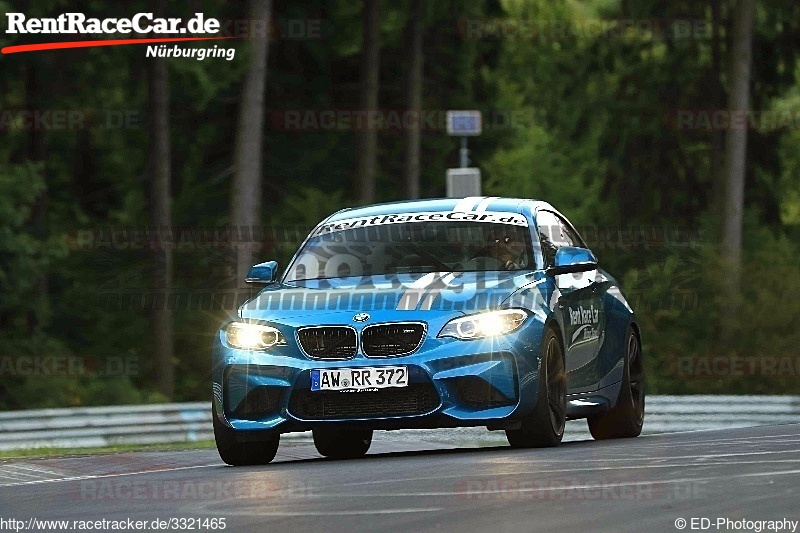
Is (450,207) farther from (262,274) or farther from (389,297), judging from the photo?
(389,297)

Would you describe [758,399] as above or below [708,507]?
below

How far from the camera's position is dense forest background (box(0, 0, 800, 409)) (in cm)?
3878

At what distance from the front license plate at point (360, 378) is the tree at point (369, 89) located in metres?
31.2

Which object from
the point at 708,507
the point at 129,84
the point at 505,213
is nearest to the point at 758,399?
the point at 505,213

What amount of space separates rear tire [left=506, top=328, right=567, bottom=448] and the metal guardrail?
287 inches

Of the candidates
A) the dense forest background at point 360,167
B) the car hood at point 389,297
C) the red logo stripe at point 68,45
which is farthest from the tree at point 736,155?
the car hood at point 389,297

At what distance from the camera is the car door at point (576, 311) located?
13.8m

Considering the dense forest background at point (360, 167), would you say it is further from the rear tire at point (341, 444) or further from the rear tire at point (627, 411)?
the rear tire at point (341, 444)

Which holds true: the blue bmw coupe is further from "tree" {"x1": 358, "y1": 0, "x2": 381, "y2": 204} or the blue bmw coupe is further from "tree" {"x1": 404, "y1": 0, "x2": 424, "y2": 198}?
"tree" {"x1": 404, "y1": 0, "x2": 424, "y2": 198}

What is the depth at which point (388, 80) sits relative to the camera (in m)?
49.3

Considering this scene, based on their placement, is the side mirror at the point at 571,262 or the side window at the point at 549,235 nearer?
the side mirror at the point at 571,262

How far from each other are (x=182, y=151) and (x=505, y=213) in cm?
3228

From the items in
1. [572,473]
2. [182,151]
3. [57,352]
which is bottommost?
[57,352]

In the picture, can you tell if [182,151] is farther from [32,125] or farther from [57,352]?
[57,352]
